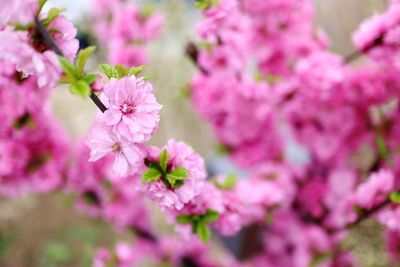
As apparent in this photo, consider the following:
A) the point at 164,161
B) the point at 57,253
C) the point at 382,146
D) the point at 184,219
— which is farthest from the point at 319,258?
the point at 57,253

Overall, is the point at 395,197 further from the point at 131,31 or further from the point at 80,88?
the point at 131,31

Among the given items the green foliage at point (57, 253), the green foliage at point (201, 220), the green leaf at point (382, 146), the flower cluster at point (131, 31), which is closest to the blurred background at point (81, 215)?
the green foliage at point (57, 253)

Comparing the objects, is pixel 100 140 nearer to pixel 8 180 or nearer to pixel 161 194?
pixel 161 194

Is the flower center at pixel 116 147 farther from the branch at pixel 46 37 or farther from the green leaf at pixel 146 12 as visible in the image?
the green leaf at pixel 146 12

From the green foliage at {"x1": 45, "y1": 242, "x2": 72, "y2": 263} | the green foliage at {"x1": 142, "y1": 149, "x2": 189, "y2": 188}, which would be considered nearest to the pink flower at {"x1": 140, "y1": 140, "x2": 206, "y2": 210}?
the green foliage at {"x1": 142, "y1": 149, "x2": 189, "y2": 188}

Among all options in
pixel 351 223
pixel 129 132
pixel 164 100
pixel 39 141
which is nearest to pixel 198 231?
pixel 129 132

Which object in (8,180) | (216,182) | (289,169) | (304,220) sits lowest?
(304,220)
